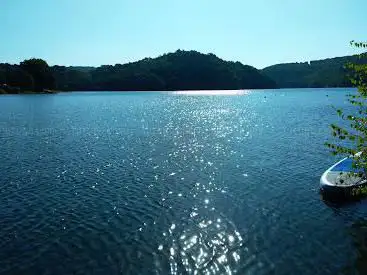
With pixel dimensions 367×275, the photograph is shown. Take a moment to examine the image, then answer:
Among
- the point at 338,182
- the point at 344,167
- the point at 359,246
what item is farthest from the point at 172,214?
the point at 344,167

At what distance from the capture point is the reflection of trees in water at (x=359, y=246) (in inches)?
744

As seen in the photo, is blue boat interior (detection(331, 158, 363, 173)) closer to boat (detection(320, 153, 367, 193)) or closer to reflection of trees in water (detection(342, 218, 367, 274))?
boat (detection(320, 153, 367, 193))

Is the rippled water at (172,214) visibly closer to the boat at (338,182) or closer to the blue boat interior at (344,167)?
the boat at (338,182)

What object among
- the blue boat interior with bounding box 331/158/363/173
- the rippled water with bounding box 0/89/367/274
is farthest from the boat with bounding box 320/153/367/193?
the rippled water with bounding box 0/89/367/274

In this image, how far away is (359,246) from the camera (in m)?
21.6

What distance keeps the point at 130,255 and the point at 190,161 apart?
2455 centimetres

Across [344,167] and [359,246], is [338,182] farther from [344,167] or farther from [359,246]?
[359,246]

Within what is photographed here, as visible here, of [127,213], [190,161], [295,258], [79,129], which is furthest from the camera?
[79,129]

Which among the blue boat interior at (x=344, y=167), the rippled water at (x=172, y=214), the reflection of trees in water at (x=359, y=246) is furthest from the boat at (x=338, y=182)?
the reflection of trees in water at (x=359, y=246)

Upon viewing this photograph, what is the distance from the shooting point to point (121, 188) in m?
32.1

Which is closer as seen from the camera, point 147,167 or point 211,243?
point 211,243

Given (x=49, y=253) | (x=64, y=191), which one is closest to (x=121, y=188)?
(x=64, y=191)

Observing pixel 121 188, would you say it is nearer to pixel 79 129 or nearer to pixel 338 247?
pixel 338 247

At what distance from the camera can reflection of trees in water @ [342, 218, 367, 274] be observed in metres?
18.9
